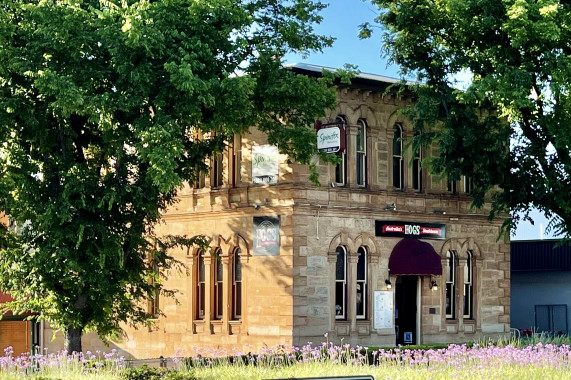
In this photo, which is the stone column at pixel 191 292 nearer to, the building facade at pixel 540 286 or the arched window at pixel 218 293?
the arched window at pixel 218 293

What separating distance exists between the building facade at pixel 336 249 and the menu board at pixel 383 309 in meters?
0.04

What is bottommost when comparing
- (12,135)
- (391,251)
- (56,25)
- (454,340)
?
(454,340)

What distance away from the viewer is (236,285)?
4378cm

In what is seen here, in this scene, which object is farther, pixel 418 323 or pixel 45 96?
pixel 418 323

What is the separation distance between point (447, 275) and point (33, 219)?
746 inches

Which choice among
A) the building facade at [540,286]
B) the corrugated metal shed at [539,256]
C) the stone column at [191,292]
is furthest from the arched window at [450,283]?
the corrugated metal shed at [539,256]

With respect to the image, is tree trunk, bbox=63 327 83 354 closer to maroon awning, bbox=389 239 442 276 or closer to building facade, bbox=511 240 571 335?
maroon awning, bbox=389 239 442 276

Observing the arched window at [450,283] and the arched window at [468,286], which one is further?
the arched window at [468,286]

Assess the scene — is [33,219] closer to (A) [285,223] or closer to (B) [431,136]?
(A) [285,223]

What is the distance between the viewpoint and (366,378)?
10.1 m

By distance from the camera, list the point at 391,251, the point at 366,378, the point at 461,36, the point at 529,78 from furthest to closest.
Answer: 1. the point at 391,251
2. the point at 461,36
3. the point at 529,78
4. the point at 366,378

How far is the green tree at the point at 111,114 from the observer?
104ft

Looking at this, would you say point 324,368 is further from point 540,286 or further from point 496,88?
point 540,286

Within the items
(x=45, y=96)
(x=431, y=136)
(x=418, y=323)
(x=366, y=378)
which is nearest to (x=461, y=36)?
(x=431, y=136)
